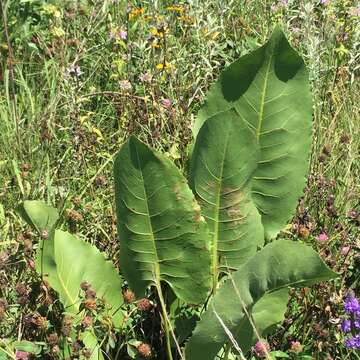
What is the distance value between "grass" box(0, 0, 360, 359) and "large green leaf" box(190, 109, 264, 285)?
279 millimetres

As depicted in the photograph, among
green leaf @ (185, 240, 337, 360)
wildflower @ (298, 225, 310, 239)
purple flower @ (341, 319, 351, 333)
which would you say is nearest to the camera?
green leaf @ (185, 240, 337, 360)

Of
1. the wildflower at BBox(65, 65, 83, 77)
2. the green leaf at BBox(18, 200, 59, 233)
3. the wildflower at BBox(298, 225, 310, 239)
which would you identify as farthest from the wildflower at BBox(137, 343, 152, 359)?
the wildflower at BBox(65, 65, 83, 77)

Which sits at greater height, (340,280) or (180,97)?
(180,97)

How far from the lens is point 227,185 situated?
1.97 m

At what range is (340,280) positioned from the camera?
2.38 metres

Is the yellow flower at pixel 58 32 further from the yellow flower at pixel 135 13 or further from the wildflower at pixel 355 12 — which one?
the wildflower at pixel 355 12

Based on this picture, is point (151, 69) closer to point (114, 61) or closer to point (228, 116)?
point (114, 61)

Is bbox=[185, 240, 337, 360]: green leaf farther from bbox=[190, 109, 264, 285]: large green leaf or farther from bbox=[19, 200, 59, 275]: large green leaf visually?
bbox=[19, 200, 59, 275]: large green leaf

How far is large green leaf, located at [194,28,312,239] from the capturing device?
6.70 feet

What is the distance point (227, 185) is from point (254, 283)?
0.32 m

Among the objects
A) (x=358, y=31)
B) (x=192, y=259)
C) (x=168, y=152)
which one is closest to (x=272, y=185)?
(x=192, y=259)

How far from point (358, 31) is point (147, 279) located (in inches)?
91.7

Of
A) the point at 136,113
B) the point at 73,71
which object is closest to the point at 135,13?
the point at 73,71

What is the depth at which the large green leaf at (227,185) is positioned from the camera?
191 cm
